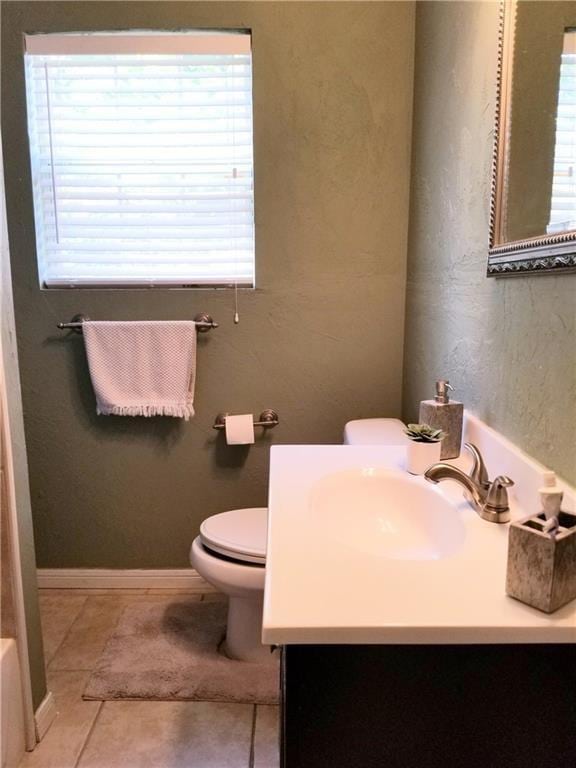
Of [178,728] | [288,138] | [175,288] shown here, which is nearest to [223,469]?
[175,288]

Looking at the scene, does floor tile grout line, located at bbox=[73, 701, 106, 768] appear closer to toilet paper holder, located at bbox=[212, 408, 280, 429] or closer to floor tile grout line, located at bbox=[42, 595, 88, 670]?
floor tile grout line, located at bbox=[42, 595, 88, 670]

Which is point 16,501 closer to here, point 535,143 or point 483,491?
point 483,491

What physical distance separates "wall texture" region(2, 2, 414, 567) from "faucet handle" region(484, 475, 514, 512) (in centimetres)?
120

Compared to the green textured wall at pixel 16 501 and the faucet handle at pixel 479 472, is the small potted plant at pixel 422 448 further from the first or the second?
the green textured wall at pixel 16 501

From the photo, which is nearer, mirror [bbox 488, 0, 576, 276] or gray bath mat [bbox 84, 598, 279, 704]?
mirror [bbox 488, 0, 576, 276]

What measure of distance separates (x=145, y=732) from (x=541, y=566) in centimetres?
134

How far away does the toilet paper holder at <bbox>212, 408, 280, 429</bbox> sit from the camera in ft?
7.09

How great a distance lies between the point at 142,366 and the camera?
6.86 feet

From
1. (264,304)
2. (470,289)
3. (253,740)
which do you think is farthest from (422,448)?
(264,304)

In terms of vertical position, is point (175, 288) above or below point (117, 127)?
below

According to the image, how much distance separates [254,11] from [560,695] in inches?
82.9

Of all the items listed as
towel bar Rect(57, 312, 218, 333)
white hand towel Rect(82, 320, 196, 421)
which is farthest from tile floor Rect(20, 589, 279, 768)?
towel bar Rect(57, 312, 218, 333)

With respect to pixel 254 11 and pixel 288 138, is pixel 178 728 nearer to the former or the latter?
pixel 288 138

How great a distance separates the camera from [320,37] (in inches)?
76.8
